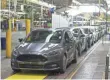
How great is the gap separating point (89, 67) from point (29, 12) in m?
12.4

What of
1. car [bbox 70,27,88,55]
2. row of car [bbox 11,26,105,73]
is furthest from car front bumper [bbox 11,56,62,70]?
car [bbox 70,27,88,55]

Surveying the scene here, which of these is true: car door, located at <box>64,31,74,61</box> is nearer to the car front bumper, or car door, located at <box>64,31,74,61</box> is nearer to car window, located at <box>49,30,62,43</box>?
car window, located at <box>49,30,62,43</box>

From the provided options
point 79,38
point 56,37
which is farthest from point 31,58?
point 79,38

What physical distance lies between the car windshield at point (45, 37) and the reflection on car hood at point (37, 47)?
46cm

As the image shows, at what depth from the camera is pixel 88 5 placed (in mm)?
30156

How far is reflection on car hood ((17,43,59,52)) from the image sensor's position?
A: 31.6 feet

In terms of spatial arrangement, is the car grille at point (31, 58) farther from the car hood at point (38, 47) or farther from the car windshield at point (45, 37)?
the car windshield at point (45, 37)

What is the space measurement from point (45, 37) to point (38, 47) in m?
1.08

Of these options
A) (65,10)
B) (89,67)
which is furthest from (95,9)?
(89,67)

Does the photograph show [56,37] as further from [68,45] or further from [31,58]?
[31,58]

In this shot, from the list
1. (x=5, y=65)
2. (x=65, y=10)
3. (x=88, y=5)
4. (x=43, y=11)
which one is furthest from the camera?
(x=88, y=5)

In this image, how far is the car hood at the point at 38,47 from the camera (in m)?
9.61

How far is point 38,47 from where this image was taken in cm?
980

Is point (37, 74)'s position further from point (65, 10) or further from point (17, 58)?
point (65, 10)
